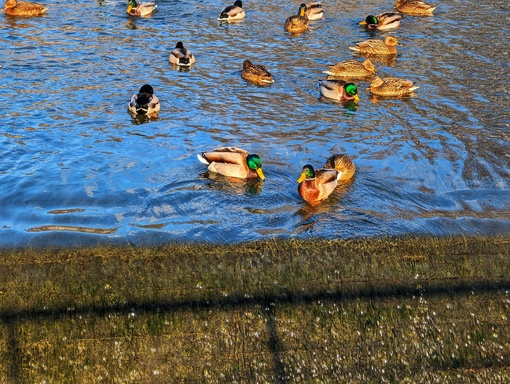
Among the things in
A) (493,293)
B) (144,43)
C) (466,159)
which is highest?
(493,293)

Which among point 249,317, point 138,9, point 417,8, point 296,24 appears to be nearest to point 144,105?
point 249,317

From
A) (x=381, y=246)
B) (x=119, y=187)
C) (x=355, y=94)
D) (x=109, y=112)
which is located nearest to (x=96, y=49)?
(x=109, y=112)

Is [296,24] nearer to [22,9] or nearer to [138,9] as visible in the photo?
[138,9]

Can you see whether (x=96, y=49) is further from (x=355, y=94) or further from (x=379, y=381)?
(x=379, y=381)

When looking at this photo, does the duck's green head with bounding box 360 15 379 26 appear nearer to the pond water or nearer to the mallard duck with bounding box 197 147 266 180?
the pond water

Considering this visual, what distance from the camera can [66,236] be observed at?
23.0 ft

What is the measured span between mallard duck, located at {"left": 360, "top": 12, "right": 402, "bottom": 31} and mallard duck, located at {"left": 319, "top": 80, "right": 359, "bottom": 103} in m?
5.08

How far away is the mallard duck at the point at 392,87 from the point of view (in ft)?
39.5

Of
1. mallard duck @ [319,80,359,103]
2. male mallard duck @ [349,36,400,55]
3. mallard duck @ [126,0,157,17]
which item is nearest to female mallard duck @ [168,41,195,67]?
mallard duck @ [319,80,359,103]

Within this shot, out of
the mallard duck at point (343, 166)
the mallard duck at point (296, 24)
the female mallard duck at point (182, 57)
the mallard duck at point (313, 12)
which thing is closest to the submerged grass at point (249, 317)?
the mallard duck at point (343, 166)

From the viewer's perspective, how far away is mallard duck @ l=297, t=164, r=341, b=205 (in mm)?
→ 8125

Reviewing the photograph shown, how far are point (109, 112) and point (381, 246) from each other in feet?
18.8

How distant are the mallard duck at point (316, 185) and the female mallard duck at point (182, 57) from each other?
582 centimetres

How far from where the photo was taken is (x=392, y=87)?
474 inches
